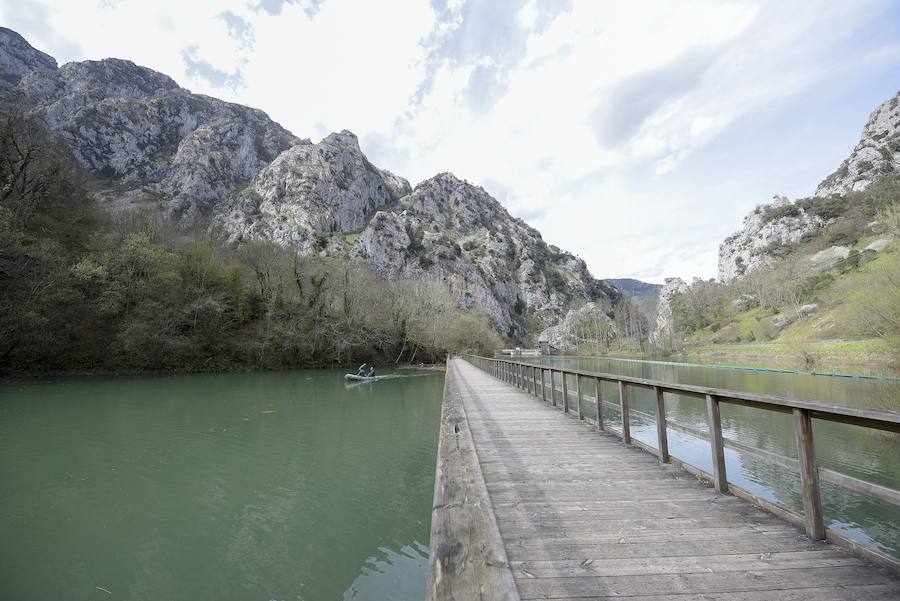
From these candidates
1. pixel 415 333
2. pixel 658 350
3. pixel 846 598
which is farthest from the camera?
pixel 658 350

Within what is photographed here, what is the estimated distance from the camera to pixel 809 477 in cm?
298

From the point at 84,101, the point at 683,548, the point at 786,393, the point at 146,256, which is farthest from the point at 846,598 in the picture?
the point at 84,101

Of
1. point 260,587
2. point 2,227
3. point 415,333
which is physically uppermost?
point 2,227

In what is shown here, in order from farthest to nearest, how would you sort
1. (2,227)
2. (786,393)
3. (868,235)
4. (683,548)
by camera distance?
(868,235)
(2,227)
(786,393)
(683,548)

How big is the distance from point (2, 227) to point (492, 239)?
134 meters

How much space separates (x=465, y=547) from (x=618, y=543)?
1734mm

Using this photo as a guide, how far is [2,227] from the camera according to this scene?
70.3ft

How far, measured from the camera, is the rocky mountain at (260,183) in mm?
104562

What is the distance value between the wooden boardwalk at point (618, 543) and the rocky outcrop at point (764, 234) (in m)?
110

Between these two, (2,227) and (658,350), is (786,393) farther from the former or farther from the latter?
(658,350)

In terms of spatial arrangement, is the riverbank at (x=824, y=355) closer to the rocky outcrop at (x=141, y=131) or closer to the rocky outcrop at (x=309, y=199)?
the rocky outcrop at (x=309, y=199)

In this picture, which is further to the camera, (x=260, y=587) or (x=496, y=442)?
(x=496, y=442)

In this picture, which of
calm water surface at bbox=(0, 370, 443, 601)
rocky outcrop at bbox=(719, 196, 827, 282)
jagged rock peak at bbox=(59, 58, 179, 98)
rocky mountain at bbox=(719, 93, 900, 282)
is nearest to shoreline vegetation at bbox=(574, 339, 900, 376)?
calm water surface at bbox=(0, 370, 443, 601)

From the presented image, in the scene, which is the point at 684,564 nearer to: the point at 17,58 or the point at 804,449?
the point at 804,449
